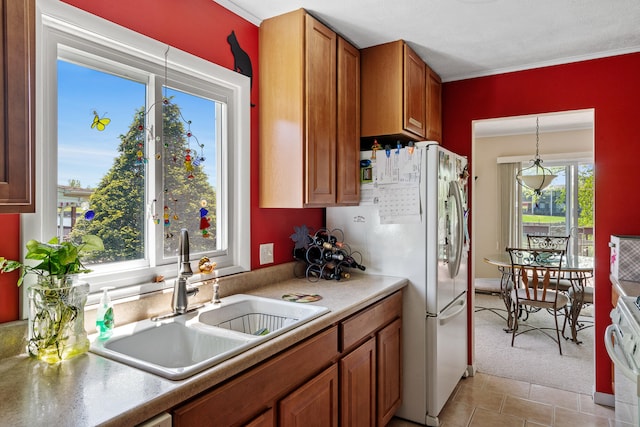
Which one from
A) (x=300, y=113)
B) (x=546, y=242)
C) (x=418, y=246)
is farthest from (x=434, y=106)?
(x=546, y=242)

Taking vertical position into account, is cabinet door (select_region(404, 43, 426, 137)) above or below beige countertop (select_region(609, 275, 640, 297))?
above

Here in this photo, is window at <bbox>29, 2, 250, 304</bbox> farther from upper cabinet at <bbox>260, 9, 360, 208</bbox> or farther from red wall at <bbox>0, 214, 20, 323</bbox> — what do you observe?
upper cabinet at <bbox>260, 9, 360, 208</bbox>

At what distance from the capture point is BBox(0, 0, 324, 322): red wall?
1.28 metres

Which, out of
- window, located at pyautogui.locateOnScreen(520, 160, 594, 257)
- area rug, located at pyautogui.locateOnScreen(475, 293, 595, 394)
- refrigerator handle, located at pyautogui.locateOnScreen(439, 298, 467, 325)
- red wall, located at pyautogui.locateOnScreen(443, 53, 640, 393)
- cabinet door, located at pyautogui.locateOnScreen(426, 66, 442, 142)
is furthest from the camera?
window, located at pyautogui.locateOnScreen(520, 160, 594, 257)

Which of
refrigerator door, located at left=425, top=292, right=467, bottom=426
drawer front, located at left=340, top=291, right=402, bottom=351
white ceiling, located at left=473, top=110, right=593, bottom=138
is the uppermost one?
white ceiling, located at left=473, top=110, right=593, bottom=138

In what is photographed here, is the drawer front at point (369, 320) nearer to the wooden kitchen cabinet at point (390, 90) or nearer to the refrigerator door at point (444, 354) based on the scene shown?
the refrigerator door at point (444, 354)

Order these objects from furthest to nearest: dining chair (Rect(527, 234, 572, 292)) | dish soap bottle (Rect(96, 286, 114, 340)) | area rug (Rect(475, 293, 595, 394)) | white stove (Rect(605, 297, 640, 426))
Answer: dining chair (Rect(527, 234, 572, 292)) → area rug (Rect(475, 293, 595, 394)) → white stove (Rect(605, 297, 640, 426)) → dish soap bottle (Rect(96, 286, 114, 340))

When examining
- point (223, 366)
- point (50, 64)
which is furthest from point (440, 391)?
point (50, 64)

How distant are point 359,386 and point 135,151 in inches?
59.8

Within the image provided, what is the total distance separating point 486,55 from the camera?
2.75 m

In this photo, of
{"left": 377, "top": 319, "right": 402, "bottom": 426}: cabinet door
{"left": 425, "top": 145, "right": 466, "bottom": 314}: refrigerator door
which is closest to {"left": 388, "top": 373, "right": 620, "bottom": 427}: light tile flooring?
{"left": 377, "top": 319, "right": 402, "bottom": 426}: cabinet door

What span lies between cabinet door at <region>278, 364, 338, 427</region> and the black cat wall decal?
1.48 metres

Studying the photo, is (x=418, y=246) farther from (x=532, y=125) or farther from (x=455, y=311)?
(x=532, y=125)

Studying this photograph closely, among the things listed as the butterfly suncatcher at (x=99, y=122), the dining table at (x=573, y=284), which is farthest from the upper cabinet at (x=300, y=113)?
the dining table at (x=573, y=284)
